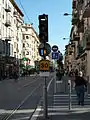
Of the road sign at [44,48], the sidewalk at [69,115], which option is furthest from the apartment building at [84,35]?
the road sign at [44,48]

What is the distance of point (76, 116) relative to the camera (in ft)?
47.6

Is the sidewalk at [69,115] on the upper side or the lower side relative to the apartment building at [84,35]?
lower

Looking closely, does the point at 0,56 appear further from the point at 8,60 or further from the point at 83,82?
the point at 83,82

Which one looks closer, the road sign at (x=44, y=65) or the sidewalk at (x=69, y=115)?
the sidewalk at (x=69, y=115)

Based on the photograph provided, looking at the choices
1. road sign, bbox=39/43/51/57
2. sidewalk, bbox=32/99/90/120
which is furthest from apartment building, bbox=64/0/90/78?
road sign, bbox=39/43/51/57

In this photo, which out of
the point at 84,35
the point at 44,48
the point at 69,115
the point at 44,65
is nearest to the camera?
the point at 44,48

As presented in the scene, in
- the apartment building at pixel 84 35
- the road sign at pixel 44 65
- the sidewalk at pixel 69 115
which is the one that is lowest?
the sidewalk at pixel 69 115

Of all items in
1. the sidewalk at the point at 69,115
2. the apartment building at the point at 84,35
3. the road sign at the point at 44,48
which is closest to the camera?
the sidewalk at the point at 69,115

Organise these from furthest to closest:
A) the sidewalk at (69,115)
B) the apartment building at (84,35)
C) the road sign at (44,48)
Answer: the apartment building at (84,35) < the road sign at (44,48) < the sidewalk at (69,115)

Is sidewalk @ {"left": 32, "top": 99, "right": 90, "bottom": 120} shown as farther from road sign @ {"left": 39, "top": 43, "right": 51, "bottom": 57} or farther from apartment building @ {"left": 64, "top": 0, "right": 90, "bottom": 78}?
apartment building @ {"left": 64, "top": 0, "right": 90, "bottom": 78}

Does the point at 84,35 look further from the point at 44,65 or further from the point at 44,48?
the point at 44,48

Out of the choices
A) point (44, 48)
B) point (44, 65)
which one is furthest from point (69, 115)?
point (44, 48)

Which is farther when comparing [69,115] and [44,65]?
[69,115]

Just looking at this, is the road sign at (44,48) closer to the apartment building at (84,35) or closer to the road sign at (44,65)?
the road sign at (44,65)
